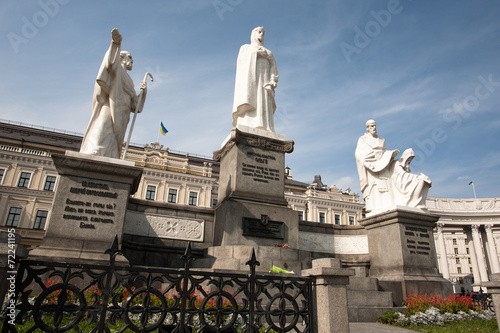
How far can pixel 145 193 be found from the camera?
1725 inches

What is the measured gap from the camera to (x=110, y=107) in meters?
8.67

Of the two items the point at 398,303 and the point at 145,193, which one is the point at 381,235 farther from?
the point at 145,193

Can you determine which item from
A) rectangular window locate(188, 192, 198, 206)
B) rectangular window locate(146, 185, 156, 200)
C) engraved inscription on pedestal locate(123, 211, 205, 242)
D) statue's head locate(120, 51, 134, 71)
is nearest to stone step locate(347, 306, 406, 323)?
engraved inscription on pedestal locate(123, 211, 205, 242)

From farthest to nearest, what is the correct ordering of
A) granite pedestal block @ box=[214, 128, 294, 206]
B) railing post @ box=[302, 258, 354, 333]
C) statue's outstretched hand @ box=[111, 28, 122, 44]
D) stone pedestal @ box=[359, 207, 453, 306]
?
1. granite pedestal block @ box=[214, 128, 294, 206]
2. stone pedestal @ box=[359, 207, 453, 306]
3. statue's outstretched hand @ box=[111, 28, 122, 44]
4. railing post @ box=[302, 258, 354, 333]

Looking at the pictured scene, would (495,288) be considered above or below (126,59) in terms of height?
below

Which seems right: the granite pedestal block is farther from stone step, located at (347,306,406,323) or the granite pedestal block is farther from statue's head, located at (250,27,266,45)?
statue's head, located at (250,27,266,45)

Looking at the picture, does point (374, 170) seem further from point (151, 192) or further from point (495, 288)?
point (151, 192)

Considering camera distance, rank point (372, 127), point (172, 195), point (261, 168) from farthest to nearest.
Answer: point (172, 195) < point (372, 127) < point (261, 168)

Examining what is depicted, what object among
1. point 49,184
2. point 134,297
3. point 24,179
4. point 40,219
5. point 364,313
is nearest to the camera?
point 134,297

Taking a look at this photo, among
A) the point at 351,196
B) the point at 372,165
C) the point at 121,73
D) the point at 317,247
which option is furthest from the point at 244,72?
the point at 351,196

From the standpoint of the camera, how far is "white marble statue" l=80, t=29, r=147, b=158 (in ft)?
27.3

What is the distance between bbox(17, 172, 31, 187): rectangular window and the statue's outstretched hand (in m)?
40.0

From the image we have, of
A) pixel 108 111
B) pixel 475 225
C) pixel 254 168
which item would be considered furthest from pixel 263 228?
pixel 475 225

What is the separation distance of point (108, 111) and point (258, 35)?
6.40 metres
